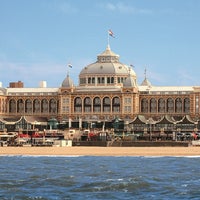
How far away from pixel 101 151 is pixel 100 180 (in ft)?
225

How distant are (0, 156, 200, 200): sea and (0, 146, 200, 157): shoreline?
25603 mm

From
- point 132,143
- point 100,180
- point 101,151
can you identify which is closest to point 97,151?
point 101,151

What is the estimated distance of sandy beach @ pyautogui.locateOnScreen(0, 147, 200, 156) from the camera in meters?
154

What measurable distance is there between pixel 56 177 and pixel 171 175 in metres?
15.0

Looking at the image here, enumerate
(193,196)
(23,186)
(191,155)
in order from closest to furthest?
1. (193,196)
2. (23,186)
3. (191,155)

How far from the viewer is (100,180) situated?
93.8 meters

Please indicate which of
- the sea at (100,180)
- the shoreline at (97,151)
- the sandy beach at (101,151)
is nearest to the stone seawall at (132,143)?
the shoreline at (97,151)

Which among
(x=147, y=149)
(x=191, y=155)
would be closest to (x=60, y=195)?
(x=191, y=155)

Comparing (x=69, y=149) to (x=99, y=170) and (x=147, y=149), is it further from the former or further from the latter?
(x=99, y=170)

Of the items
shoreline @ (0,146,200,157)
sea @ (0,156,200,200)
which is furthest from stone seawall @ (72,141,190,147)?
sea @ (0,156,200,200)

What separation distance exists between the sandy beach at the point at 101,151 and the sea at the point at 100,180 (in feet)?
83.7

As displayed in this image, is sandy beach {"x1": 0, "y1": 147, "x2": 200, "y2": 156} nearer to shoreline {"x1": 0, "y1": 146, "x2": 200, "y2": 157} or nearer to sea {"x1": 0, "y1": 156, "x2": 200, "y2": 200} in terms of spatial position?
shoreline {"x1": 0, "y1": 146, "x2": 200, "y2": 157}

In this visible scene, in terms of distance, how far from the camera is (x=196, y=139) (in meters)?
198

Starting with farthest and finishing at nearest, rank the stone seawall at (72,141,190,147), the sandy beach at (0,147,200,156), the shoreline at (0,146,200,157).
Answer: the stone seawall at (72,141,190,147)
the shoreline at (0,146,200,157)
the sandy beach at (0,147,200,156)
